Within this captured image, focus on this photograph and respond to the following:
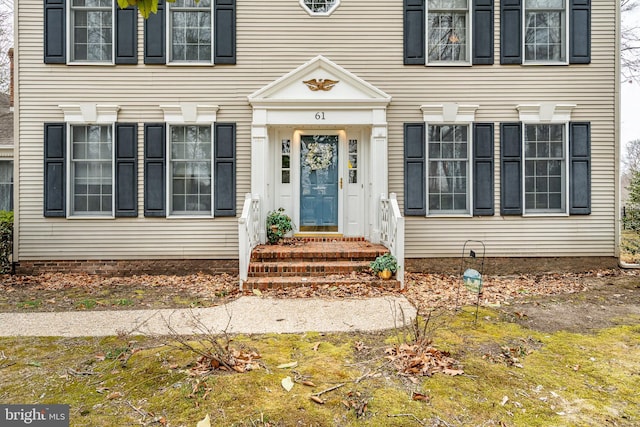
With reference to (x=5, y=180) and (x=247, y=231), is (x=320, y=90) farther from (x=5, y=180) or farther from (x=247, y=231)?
(x=5, y=180)

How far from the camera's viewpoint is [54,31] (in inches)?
292

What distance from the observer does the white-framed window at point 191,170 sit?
7.64 meters

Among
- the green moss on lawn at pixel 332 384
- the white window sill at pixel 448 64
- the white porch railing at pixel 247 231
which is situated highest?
the white window sill at pixel 448 64

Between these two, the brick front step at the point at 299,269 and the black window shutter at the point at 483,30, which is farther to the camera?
the black window shutter at the point at 483,30

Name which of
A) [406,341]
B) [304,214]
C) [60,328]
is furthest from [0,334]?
[304,214]

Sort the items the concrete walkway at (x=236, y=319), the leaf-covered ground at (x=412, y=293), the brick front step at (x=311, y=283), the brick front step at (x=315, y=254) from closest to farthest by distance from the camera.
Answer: the concrete walkway at (x=236, y=319), the leaf-covered ground at (x=412, y=293), the brick front step at (x=311, y=283), the brick front step at (x=315, y=254)

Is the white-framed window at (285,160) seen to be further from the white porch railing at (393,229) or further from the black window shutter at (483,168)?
the black window shutter at (483,168)

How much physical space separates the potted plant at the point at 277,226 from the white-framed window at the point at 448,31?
429cm

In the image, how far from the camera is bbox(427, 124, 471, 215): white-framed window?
771cm

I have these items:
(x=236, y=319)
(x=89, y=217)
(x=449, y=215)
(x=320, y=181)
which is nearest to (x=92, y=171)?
(x=89, y=217)

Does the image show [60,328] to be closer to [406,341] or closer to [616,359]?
[406,341]

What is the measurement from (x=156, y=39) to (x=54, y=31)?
76.7 inches

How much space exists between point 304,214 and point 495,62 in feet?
16.0

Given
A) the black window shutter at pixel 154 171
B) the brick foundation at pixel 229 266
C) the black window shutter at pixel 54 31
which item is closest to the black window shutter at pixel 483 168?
the brick foundation at pixel 229 266
